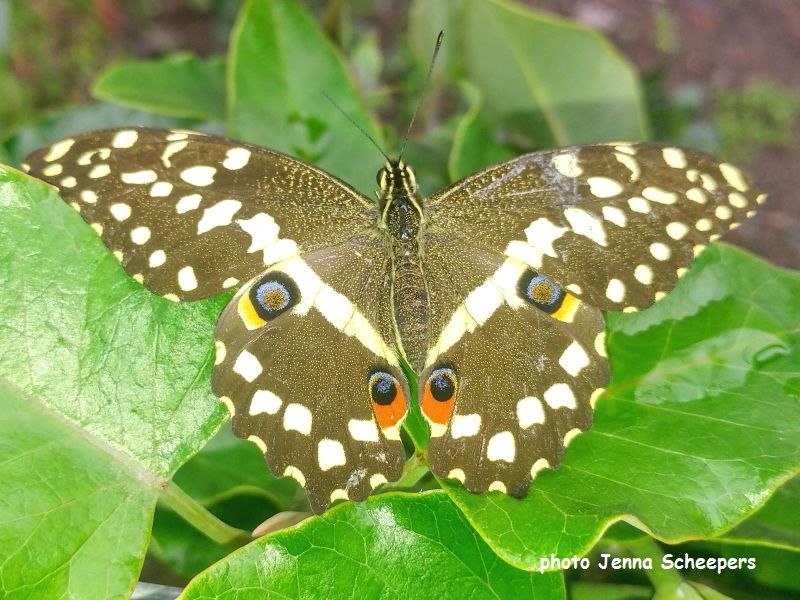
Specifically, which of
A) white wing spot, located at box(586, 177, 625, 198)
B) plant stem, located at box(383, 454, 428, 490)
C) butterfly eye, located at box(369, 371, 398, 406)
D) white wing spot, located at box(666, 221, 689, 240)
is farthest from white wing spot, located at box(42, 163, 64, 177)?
white wing spot, located at box(666, 221, 689, 240)

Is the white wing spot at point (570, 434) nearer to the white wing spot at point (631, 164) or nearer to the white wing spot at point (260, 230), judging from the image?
the white wing spot at point (631, 164)

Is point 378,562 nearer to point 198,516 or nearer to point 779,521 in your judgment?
point 198,516

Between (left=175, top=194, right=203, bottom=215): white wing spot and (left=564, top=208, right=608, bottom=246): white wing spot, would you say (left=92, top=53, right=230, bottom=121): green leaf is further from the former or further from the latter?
(left=564, top=208, right=608, bottom=246): white wing spot

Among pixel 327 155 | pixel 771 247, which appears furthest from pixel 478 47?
pixel 771 247

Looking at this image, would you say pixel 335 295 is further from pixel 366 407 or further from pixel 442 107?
pixel 442 107

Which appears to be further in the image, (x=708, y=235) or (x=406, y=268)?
(x=406, y=268)
